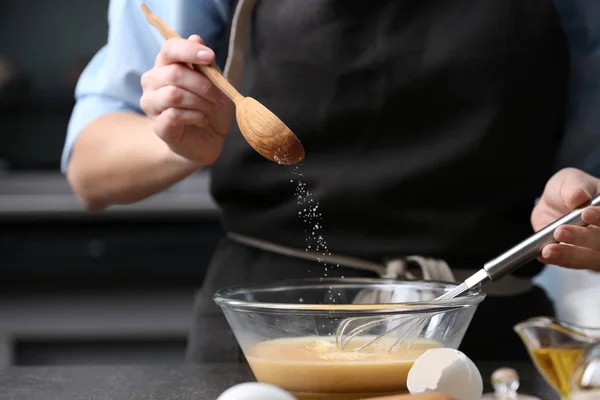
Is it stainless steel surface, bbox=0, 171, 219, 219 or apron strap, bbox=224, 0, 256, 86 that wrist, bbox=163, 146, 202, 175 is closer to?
apron strap, bbox=224, 0, 256, 86

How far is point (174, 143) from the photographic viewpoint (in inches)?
36.9

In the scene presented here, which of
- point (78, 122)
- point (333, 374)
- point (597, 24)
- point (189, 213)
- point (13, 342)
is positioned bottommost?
point (13, 342)

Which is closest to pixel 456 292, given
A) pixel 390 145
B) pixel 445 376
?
pixel 445 376

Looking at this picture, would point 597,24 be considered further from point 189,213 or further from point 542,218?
point 189,213

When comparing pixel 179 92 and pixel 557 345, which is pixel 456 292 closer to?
pixel 557 345

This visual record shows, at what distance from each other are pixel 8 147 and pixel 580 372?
1.95 meters

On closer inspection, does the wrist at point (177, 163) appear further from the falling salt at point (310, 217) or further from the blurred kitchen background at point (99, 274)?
the blurred kitchen background at point (99, 274)

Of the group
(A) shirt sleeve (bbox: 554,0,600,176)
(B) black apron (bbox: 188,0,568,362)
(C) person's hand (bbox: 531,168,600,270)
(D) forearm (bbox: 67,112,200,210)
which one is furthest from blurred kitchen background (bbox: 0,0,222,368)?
(C) person's hand (bbox: 531,168,600,270)

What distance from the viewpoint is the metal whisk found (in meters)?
0.65

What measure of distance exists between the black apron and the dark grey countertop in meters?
0.18

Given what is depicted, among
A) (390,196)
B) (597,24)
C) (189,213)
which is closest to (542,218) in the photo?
(390,196)

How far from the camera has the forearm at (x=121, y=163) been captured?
3.46 ft

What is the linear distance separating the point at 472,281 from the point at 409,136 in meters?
0.37

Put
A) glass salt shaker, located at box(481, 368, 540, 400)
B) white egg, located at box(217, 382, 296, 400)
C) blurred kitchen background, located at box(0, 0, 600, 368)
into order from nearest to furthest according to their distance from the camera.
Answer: white egg, located at box(217, 382, 296, 400) → glass salt shaker, located at box(481, 368, 540, 400) → blurred kitchen background, located at box(0, 0, 600, 368)
